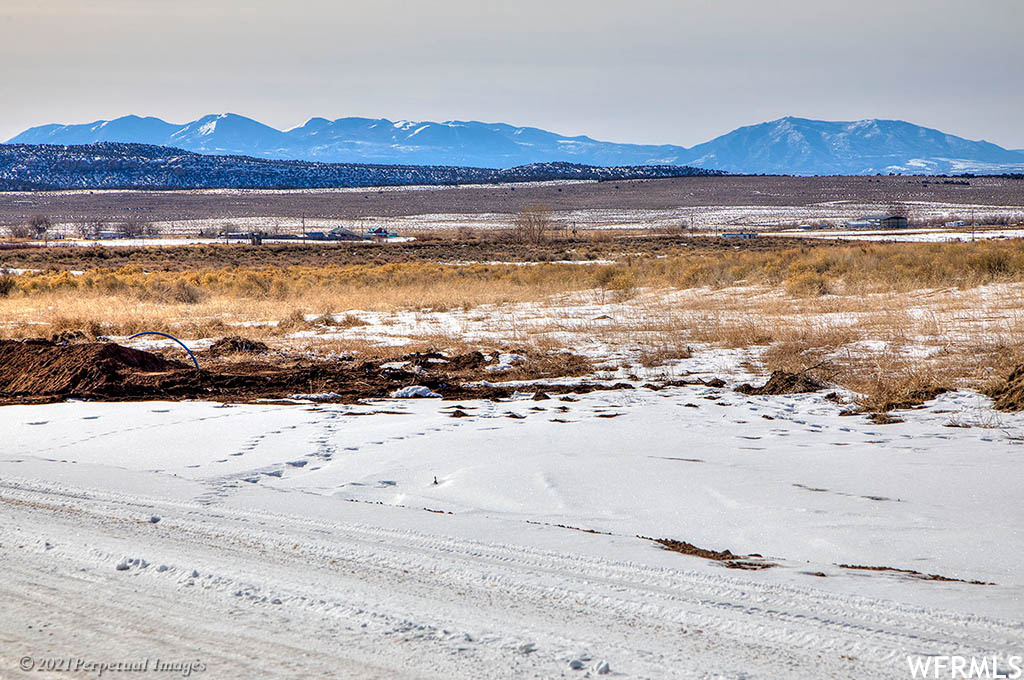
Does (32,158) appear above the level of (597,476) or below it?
above

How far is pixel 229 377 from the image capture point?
38.5 ft

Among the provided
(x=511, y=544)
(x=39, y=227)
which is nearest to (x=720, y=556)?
(x=511, y=544)

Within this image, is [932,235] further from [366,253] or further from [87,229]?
[87,229]

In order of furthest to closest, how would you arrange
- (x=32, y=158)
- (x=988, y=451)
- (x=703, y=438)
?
(x=32, y=158)
(x=703, y=438)
(x=988, y=451)

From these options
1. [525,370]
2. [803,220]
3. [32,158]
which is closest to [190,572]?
[525,370]

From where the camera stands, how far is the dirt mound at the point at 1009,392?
8664mm

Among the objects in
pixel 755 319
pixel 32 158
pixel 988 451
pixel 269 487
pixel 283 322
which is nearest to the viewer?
pixel 269 487

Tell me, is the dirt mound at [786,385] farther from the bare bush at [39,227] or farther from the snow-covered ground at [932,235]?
the bare bush at [39,227]

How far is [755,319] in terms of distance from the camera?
16.7 metres

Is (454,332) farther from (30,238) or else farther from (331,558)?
(30,238)

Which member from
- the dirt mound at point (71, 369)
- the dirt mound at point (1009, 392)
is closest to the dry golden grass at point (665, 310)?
the dirt mound at point (1009, 392)

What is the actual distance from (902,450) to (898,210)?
10077 cm

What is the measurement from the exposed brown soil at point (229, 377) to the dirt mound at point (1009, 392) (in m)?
4.09

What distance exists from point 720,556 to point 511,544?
4.00ft
